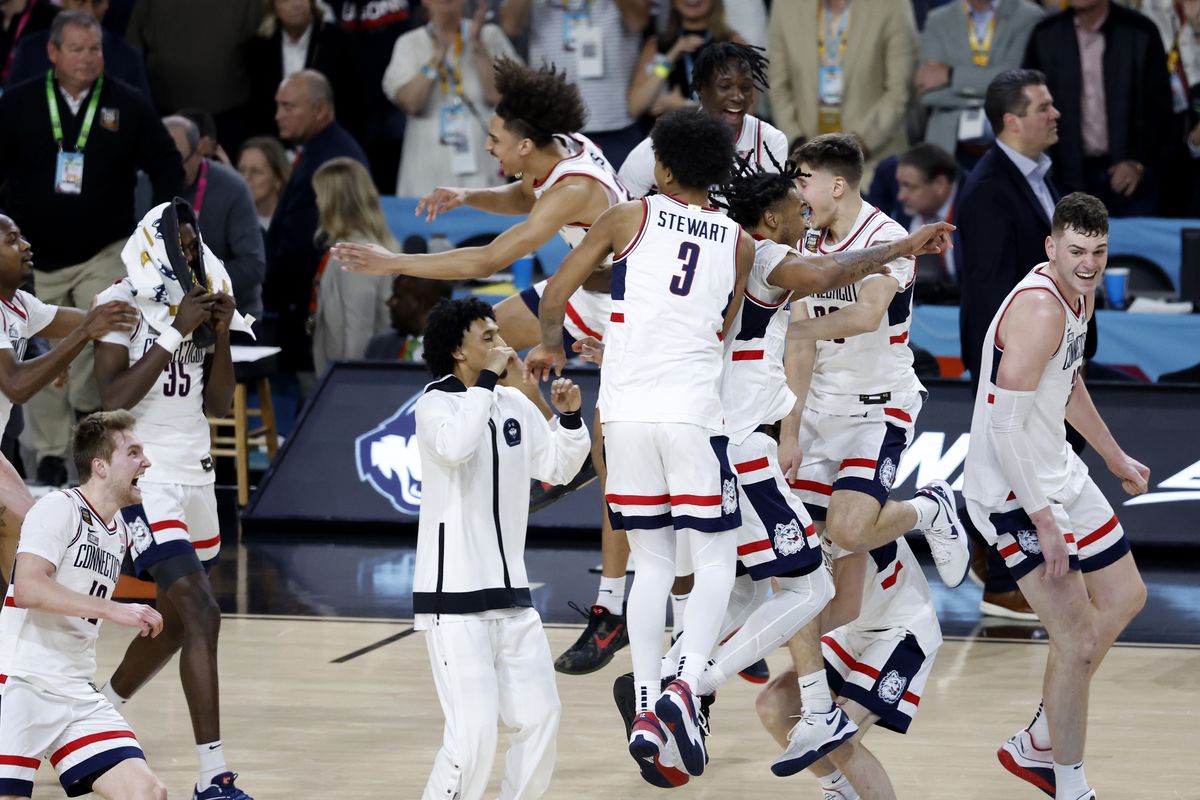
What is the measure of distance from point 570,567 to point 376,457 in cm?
156

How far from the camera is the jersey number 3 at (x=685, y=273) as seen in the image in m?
5.70

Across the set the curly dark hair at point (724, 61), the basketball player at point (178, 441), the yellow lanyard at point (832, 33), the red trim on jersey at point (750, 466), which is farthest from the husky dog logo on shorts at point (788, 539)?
the yellow lanyard at point (832, 33)

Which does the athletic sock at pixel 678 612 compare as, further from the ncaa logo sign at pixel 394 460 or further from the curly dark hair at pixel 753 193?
the ncaa logo sign at pixel 394 460

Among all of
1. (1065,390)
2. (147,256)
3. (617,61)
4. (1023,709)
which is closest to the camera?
(1065,390)

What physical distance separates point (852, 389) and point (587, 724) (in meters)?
1.75

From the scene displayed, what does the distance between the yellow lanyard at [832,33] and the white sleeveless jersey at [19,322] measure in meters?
6.45

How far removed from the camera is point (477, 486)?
213 inches

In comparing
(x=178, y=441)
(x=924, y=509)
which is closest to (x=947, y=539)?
(x=924, y=509)

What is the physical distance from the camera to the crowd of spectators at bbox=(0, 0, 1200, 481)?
10.6m

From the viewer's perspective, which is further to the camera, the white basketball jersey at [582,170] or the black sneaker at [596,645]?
the black sneaker at [596,645]

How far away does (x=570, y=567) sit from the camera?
32.1 feet

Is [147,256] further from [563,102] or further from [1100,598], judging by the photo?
[1100,598]

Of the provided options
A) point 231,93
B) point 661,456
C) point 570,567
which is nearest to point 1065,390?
point 661,456

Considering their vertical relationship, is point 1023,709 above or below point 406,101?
below
